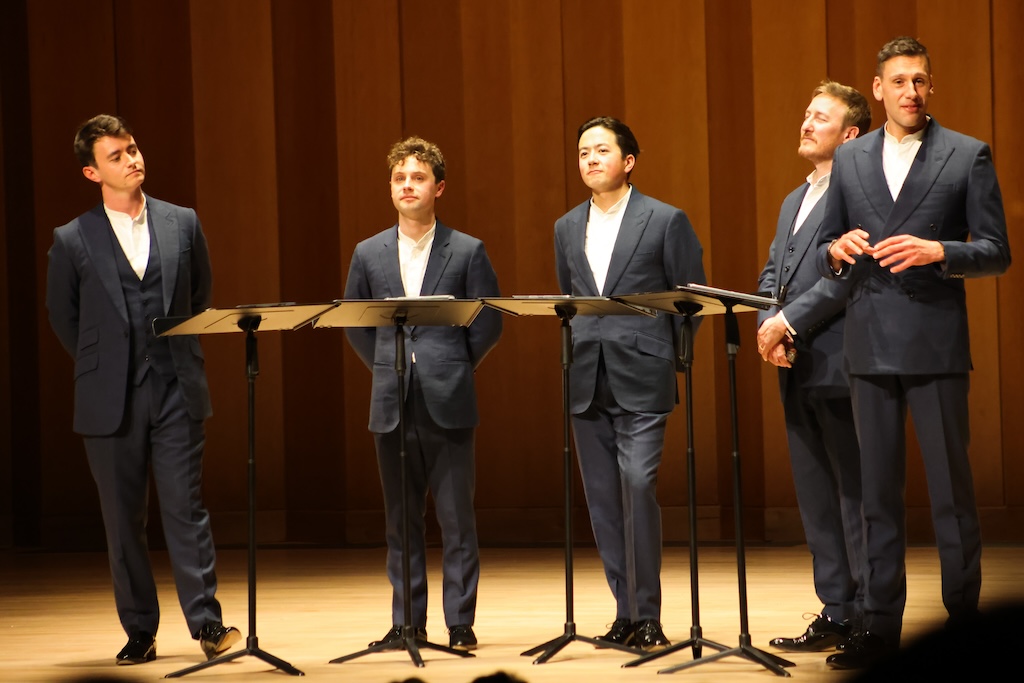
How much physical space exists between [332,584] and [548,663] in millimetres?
2040

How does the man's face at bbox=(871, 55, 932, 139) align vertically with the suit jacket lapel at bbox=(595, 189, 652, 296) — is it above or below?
above

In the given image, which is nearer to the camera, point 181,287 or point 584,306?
point 584,306

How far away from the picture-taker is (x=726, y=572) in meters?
5.32

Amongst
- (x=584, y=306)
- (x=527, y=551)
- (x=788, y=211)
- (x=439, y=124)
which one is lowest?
(x=527, y=551)

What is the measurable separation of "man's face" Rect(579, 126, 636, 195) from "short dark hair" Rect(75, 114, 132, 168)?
148 centimetres

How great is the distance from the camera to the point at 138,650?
370 centimetres

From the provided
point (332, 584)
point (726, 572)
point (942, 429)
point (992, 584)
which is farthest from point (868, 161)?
point (332, 584)

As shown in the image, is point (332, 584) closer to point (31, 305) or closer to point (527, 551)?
point (527, 551)

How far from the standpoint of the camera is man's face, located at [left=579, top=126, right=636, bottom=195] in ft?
12.7

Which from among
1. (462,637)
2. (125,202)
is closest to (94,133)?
(125,202)

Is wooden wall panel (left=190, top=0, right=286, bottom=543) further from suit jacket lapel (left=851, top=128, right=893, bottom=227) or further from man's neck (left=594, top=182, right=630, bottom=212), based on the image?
suit jacket lapel (left=851, top=128, right=893, bottom=227)

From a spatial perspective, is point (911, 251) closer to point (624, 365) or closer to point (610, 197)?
point (624, 365)

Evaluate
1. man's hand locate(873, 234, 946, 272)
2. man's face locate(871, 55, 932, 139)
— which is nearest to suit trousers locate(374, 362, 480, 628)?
man's hand locate(873, 234, 946, 272)

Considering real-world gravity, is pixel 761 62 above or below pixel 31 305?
above
